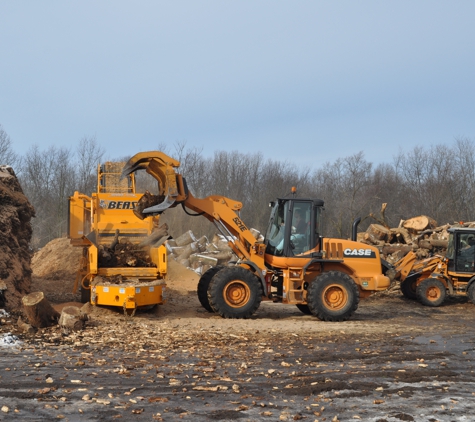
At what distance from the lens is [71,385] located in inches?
259

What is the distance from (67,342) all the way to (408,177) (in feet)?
137

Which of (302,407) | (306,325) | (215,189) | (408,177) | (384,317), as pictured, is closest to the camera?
(302,407)

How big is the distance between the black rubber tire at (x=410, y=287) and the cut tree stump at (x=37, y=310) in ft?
35.1

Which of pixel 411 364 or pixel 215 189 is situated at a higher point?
pixel 215 189

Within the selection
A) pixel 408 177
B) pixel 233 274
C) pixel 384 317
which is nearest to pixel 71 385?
pixel 233 274

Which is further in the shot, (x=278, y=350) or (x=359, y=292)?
(x=359, y=292)

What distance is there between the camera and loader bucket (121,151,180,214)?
468 inches

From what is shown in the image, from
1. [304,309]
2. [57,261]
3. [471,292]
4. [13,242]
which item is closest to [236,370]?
[304,309]

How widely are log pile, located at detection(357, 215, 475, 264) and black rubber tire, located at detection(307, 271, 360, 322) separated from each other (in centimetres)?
857

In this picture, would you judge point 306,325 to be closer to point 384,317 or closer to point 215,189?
point 384,317

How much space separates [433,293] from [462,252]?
4.74 feet

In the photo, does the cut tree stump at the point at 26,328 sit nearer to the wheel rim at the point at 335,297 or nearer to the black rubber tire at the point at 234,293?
→ the black rubber tire at the point at 234,293

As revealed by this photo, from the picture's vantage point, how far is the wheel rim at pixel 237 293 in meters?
12.1

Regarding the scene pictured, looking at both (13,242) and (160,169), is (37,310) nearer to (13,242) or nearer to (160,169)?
(13,242)
